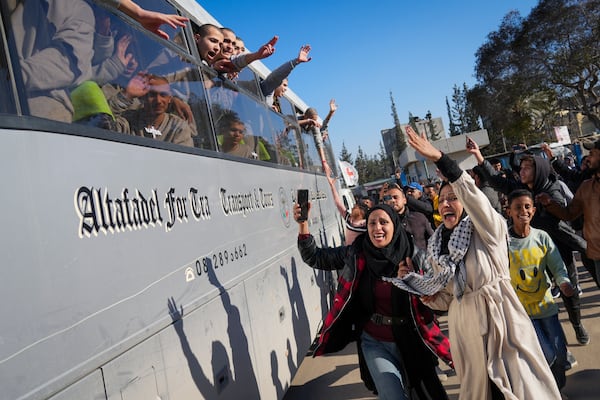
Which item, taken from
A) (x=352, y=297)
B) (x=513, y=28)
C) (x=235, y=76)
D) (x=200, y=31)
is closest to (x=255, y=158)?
(x=235, y=76)

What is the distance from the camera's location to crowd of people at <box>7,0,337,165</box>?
215 cm

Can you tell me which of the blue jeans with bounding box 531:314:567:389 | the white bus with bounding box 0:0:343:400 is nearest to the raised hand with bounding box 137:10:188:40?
the white bus with bounding box 0:0:343:400

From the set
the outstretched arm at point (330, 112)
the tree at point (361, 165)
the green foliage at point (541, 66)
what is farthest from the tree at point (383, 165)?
the outstretched arm at point (330, 112)

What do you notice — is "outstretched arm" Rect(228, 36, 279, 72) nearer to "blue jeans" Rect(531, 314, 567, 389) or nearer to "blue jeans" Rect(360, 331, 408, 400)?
"blue jeans" Rect(360, 331, 408, 400)

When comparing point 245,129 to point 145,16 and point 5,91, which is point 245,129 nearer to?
point 145,16

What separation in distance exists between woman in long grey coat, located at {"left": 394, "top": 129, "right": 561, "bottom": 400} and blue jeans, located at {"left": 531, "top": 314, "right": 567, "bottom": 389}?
927 mm

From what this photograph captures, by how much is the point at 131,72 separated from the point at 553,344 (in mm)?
3698

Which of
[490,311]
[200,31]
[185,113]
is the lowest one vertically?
[490,311]

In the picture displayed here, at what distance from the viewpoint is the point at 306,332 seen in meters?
5.18

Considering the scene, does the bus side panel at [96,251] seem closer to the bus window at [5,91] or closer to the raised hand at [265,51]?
the bus window at [5,91]

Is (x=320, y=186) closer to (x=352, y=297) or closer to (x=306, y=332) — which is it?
(x=306, y=332)

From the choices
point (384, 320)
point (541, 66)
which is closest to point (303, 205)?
point (384, 320)

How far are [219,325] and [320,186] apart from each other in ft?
15.9

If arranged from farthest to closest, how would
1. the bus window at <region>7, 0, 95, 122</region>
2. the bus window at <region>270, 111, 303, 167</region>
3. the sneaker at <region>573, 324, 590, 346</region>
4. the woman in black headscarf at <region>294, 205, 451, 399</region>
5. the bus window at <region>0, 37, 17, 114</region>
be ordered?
the bus window at <region>270, 111, 303, 167</region>
the sneaker at <region>573, 324, 590, 346</region>
the woman in black headscarf at <region>294, 205, 451, 399</region>
the bus window at <region>7, 0, 95, 122</region>
the bus window at <region>0, 37, 17, 114</region>
